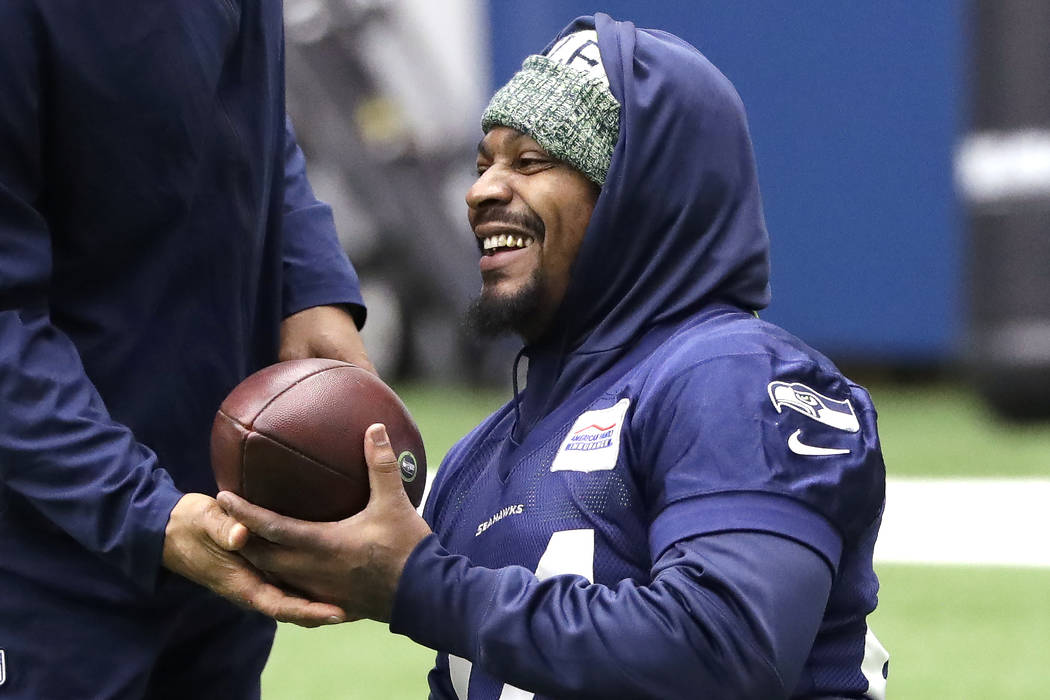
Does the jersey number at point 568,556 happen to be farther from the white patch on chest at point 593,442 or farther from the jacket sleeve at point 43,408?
the jacket sleeve at point 43,408

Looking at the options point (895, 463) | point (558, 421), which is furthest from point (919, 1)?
point (558, 421)

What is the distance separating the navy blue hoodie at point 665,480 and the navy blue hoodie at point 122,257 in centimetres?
48

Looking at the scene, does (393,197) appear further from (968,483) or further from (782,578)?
(782,578)

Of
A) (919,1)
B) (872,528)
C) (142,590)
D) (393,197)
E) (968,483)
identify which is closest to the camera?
(872,528)

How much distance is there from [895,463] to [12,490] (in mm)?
6402

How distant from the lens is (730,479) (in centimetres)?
Result: 231

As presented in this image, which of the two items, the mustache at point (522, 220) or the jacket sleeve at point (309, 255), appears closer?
the mustache at point (522, 220)

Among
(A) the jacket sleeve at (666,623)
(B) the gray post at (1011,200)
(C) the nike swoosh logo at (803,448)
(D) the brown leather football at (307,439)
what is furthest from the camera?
(B) the gray post at (1011,200)

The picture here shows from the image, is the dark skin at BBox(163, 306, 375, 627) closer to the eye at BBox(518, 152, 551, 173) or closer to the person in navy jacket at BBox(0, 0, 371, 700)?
the person in navy jacket at BBox(0, 0, 371, 700)

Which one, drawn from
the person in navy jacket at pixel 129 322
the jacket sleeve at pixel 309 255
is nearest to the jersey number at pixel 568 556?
the person in navy jacket at pixel 129 322

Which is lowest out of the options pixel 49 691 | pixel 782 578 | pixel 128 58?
pixel 49 691

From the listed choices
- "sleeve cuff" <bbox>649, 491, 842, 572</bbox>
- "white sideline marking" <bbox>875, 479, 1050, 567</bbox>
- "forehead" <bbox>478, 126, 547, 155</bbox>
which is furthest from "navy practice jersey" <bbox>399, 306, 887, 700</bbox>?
"white sideline marking" <bbox>875, 479, 1050, 567</bbox>

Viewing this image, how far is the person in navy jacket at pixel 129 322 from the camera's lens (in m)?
2.52

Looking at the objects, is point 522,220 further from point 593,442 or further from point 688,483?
point 688,483
